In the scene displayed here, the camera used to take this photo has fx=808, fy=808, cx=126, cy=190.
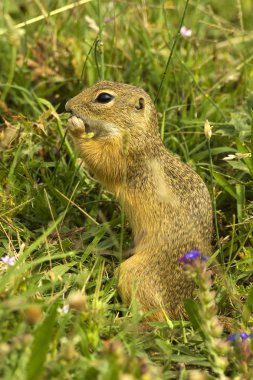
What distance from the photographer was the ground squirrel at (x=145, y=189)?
13.9ft

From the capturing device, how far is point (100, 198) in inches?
199

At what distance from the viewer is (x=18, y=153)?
480 centimetres

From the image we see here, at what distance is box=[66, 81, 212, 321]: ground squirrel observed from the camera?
425 centimetres

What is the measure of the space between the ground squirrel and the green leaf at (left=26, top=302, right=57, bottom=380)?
971 millimetres

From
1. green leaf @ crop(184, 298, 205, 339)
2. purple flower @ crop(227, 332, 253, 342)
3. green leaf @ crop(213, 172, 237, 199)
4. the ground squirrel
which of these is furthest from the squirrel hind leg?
green leaf @ crop(213, 172, 237, 199)

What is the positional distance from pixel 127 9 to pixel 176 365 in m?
3.66

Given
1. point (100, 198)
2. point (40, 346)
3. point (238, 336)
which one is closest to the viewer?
point (40, 346)

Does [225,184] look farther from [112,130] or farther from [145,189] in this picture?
[112,130]

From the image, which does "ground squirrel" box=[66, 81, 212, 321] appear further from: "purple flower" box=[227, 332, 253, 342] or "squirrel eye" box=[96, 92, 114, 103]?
"purple flower" box=[227, 332, 253, 342]

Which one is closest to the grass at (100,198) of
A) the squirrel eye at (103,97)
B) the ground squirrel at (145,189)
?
the ground squirrel at (145,189)

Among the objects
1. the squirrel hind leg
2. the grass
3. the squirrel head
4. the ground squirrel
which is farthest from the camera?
the squirrel head

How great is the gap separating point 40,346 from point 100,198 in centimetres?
208

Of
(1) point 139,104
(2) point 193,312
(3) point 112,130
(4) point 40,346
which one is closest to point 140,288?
(2) point 193,312

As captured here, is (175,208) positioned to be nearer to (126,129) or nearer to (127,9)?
(126,129)
